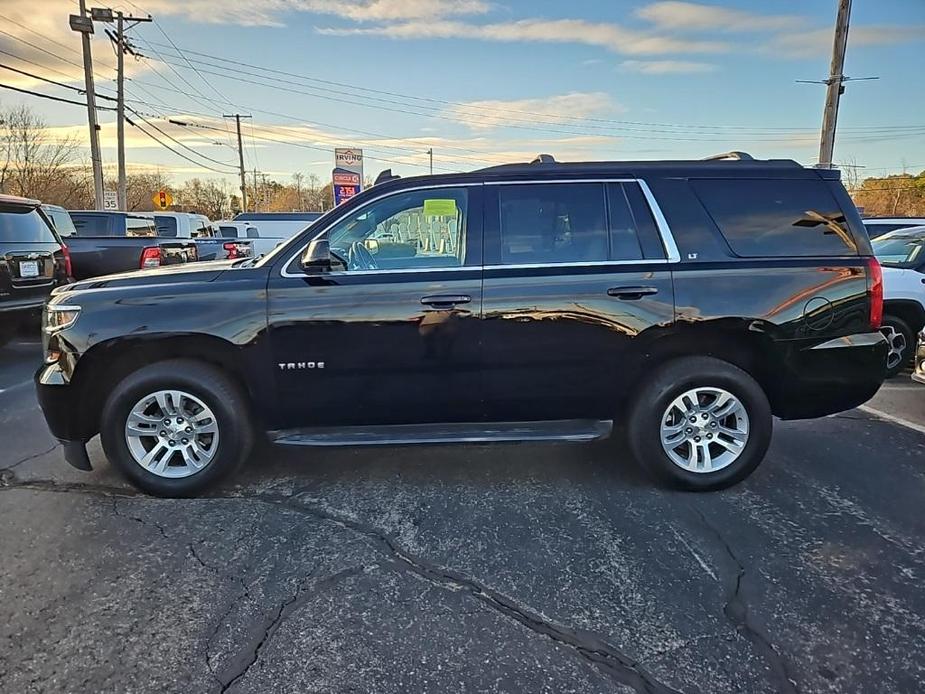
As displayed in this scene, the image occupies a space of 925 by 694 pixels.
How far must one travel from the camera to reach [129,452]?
3.77 meters

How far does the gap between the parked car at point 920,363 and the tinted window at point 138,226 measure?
1499 centimetres

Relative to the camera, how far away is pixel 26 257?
7609mm

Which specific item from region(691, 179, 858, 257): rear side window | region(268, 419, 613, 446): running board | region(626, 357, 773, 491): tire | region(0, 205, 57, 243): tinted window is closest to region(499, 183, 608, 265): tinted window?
region(691, 179, 858, 257): rear side window

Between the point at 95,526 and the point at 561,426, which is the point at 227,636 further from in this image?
the point at 561,426

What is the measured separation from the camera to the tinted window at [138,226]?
47.6ft

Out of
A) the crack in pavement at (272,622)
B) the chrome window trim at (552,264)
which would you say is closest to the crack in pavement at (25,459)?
the chrome window trim at (552,264)

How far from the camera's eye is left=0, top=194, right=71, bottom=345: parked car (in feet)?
24.1

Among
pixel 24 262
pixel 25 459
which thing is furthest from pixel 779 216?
pixel 24 262

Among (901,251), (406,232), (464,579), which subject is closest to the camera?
(464,579)

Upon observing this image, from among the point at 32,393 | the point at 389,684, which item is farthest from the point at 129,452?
the point at 32,393

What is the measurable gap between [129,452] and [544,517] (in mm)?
2532

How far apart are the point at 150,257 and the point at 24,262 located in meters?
2.83

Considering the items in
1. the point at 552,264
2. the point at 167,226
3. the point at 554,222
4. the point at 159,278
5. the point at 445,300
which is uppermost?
the point at 167,226

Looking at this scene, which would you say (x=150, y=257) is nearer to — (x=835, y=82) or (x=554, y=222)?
(x=554, y=222)
